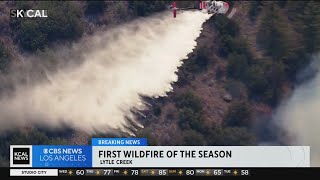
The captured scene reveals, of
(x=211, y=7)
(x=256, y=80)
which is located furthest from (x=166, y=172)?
(x=211, y=7)

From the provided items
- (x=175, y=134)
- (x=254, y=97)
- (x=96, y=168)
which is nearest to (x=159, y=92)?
(x=175, y=134)

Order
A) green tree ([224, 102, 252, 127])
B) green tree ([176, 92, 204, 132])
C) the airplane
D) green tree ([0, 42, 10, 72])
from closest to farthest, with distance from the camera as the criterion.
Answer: green tree ([224, 102, 252, 127])
green tree ([176, 92, 204, 132])
the airplane
green tree ([0, 42, 10, 72])

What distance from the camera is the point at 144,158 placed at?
56.4 meters

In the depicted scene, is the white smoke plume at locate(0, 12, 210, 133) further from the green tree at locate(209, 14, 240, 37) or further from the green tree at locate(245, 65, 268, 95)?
the green tree at locate(245, 65, 268, 95)

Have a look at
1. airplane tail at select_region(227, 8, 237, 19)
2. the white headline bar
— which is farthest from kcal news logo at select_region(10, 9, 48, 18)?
the white headline bar

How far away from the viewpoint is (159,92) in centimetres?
6725

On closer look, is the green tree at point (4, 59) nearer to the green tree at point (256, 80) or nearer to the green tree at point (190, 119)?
the green tree at point (190, 119)

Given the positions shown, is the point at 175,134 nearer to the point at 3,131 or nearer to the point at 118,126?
the point at 118,126

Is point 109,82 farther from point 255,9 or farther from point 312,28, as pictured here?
point 312,28

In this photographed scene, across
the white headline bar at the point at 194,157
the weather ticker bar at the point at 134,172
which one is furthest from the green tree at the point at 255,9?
the weather ticker bar at the point at 134,172

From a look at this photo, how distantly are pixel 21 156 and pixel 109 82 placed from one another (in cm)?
1346

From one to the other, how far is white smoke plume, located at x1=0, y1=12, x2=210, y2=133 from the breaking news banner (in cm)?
749

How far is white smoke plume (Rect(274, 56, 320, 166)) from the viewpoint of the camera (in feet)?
204

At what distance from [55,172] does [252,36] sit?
85.9ft
